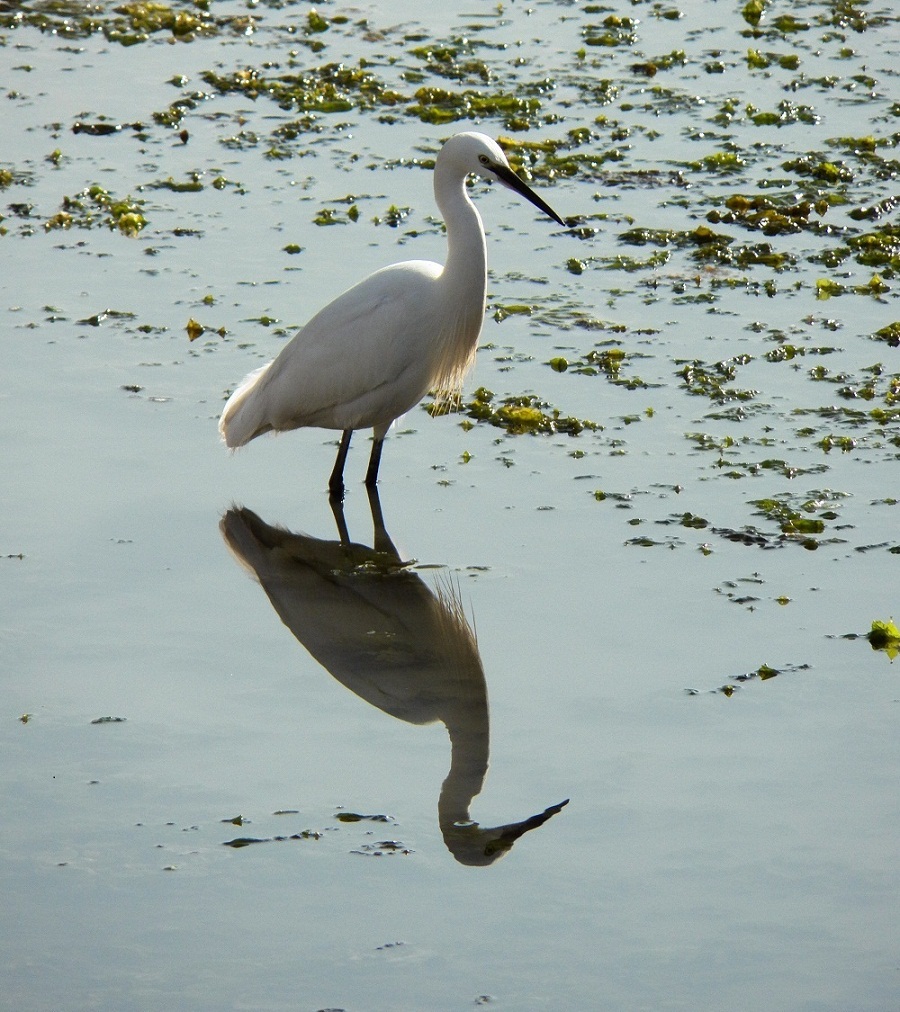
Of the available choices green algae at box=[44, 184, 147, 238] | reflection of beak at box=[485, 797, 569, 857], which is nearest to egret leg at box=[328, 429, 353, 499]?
reflection of beak at box=[485, 797, 569, 857]

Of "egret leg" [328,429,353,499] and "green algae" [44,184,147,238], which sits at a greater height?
"green algae" [44,184,147,238]

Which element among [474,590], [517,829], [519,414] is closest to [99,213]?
[519,414]

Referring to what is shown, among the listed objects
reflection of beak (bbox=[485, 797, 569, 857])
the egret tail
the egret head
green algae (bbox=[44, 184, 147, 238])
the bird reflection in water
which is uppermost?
the egret head

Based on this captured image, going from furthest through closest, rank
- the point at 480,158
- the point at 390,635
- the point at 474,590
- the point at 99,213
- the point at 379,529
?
the point at 99,213 < the point at 379,529 < the point at 480,158 < the point at 474,590 < the point at 390,635

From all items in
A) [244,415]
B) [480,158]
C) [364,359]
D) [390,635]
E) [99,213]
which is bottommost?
[390,635]

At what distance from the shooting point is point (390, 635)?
489cm

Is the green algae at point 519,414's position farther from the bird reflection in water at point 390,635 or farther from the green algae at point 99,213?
the green algae at point 99,213

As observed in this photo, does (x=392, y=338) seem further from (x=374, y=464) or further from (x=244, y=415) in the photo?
(x=244, y=415)

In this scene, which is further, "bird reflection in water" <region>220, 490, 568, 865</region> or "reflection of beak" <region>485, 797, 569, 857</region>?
"bird reflection in water" <region>220, 490, 568, 865</region>

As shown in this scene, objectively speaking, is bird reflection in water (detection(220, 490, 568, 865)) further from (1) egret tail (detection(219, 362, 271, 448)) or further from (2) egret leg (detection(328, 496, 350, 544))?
(1) egret tail (detection(219, 362, 271, 448))

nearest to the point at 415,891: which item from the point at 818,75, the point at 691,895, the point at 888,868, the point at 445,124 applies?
the point at 691,895

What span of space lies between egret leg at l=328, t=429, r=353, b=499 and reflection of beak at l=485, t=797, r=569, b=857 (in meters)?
2.04

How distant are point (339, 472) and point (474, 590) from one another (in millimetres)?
899

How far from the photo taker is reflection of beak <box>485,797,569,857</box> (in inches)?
152
